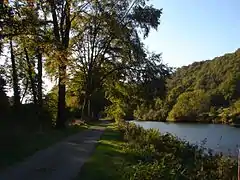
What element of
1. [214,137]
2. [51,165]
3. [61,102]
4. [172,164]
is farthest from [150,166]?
[214,137]

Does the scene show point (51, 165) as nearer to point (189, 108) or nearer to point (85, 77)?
point (85, 77)

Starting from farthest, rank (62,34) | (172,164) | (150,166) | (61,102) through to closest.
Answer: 1. (61,102)
2. (62,34)
3. (172,164)
4. (150,166)

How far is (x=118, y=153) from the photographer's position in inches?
668

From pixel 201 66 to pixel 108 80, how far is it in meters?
100

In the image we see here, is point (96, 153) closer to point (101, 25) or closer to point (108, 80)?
point (101, 25)

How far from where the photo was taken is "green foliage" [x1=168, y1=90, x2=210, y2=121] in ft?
355

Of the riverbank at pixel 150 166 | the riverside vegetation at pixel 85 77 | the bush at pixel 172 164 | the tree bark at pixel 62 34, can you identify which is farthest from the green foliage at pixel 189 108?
the riverbank at pixel 150 166

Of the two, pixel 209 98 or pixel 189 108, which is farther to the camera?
pixel 209 98

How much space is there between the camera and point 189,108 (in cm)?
10944

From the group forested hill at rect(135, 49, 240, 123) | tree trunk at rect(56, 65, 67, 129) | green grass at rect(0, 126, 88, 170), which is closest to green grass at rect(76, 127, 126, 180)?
green grass at rect(0, 126, 88, 170)

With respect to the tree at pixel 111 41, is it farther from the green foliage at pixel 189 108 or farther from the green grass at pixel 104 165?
the green foliage at pixel 189 108

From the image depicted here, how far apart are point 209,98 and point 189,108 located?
23.7ft

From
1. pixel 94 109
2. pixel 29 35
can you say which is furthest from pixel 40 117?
pixel 94 109

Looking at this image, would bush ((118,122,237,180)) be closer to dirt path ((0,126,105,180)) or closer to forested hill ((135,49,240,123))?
dirt path ((0,126,105,180))
